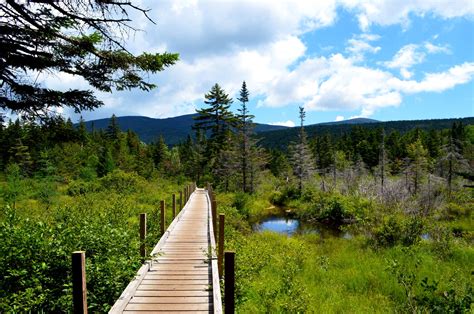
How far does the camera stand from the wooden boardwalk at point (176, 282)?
6.18 m

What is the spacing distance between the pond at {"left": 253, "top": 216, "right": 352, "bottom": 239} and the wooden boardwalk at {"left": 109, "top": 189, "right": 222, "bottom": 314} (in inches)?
491

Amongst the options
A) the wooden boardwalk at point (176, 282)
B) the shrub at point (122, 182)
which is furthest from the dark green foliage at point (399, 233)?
the shrub at point (122, 182)

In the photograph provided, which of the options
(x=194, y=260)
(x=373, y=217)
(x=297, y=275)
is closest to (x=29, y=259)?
(x=194, y=260)

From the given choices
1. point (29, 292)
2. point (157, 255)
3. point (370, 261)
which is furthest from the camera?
point (370, 261)

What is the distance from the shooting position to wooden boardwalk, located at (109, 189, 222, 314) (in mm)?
6176

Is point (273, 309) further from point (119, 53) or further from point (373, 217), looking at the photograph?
point (373, 217)

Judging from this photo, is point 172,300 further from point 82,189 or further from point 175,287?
point 82,189

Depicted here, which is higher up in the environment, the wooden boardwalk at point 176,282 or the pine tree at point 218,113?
the pine tree at point 218,113

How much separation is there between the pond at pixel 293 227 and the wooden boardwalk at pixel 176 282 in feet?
40.9

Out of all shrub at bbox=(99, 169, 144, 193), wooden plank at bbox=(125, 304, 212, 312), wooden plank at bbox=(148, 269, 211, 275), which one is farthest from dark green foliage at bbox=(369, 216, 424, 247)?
shrub at bbox=(99, 169, 144, 193)

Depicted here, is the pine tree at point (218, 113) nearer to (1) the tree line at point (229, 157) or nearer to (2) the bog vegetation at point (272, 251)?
(1) the tree line at point (229, 157)

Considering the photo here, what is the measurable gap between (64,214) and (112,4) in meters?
8.49

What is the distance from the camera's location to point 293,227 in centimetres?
2600

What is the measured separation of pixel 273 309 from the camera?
844 cm
